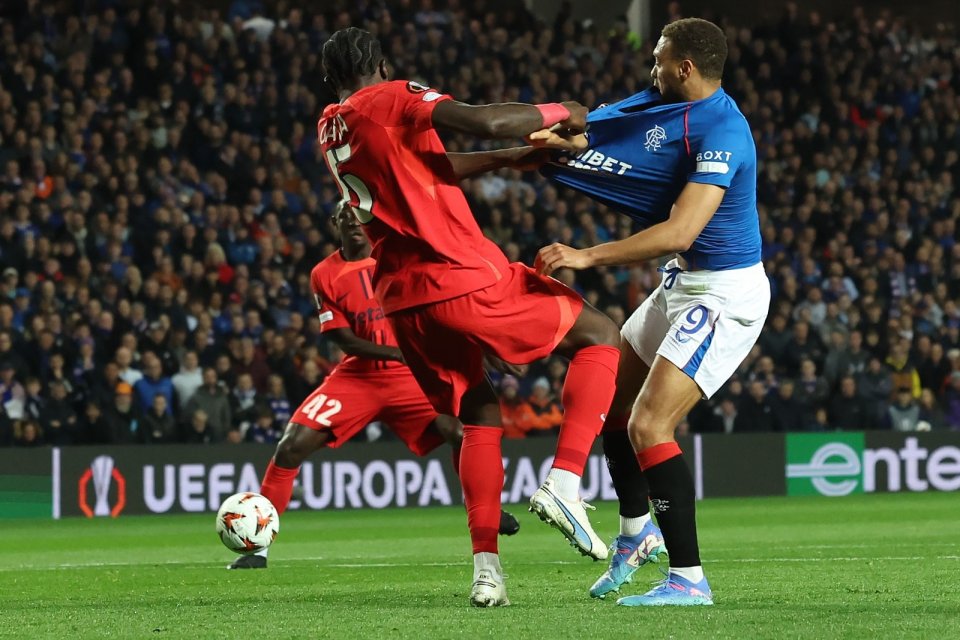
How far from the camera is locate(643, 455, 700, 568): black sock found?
6320mm

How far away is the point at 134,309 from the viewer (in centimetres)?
1662

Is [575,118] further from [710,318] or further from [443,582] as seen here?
[443,582]

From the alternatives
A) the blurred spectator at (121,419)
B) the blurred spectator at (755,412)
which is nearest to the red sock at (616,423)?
the blurred spectator at (121,419)

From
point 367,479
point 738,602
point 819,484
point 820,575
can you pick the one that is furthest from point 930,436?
point 738,602

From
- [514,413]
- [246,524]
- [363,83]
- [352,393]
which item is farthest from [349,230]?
[514,413]

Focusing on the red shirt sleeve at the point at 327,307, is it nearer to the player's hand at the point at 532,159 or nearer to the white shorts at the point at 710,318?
the player's hand at the point at 532,159

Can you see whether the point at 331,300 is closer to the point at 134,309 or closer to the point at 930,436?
the point at 134,309

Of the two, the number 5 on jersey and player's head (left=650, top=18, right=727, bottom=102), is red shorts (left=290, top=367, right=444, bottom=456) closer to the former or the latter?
the number 5 on jersey

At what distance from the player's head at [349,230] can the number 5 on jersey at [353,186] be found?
11.9ft

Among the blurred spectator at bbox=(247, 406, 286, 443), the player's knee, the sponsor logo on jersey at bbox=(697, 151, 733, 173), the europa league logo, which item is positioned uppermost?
the sponsor logo on jersey at bbox=(697, 151, 733, 173)

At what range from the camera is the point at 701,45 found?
6.57 meters

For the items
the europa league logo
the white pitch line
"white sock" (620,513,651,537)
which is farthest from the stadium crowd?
"white sock" (620,513,651,537)

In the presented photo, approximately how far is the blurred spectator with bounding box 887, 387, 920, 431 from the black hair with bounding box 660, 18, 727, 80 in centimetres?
1346

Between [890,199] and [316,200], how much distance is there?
876cm
